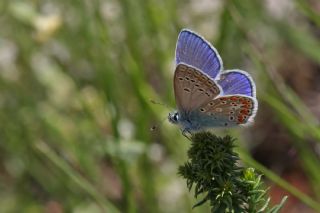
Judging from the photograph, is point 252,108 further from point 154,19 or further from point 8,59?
point 8,59

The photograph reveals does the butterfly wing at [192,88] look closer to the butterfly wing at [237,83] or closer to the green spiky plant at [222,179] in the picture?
the butterfly wing at [237,83]

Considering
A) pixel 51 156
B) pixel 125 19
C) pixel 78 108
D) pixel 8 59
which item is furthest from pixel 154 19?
pixel 8 59

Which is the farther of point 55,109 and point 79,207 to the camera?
point 55,109

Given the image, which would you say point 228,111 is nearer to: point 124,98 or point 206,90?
point 206,90

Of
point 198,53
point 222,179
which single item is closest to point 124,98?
point 198,53

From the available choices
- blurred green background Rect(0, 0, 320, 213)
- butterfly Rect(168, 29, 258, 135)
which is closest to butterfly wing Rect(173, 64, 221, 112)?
butterfly Rect(168, 29, 258, 135)
